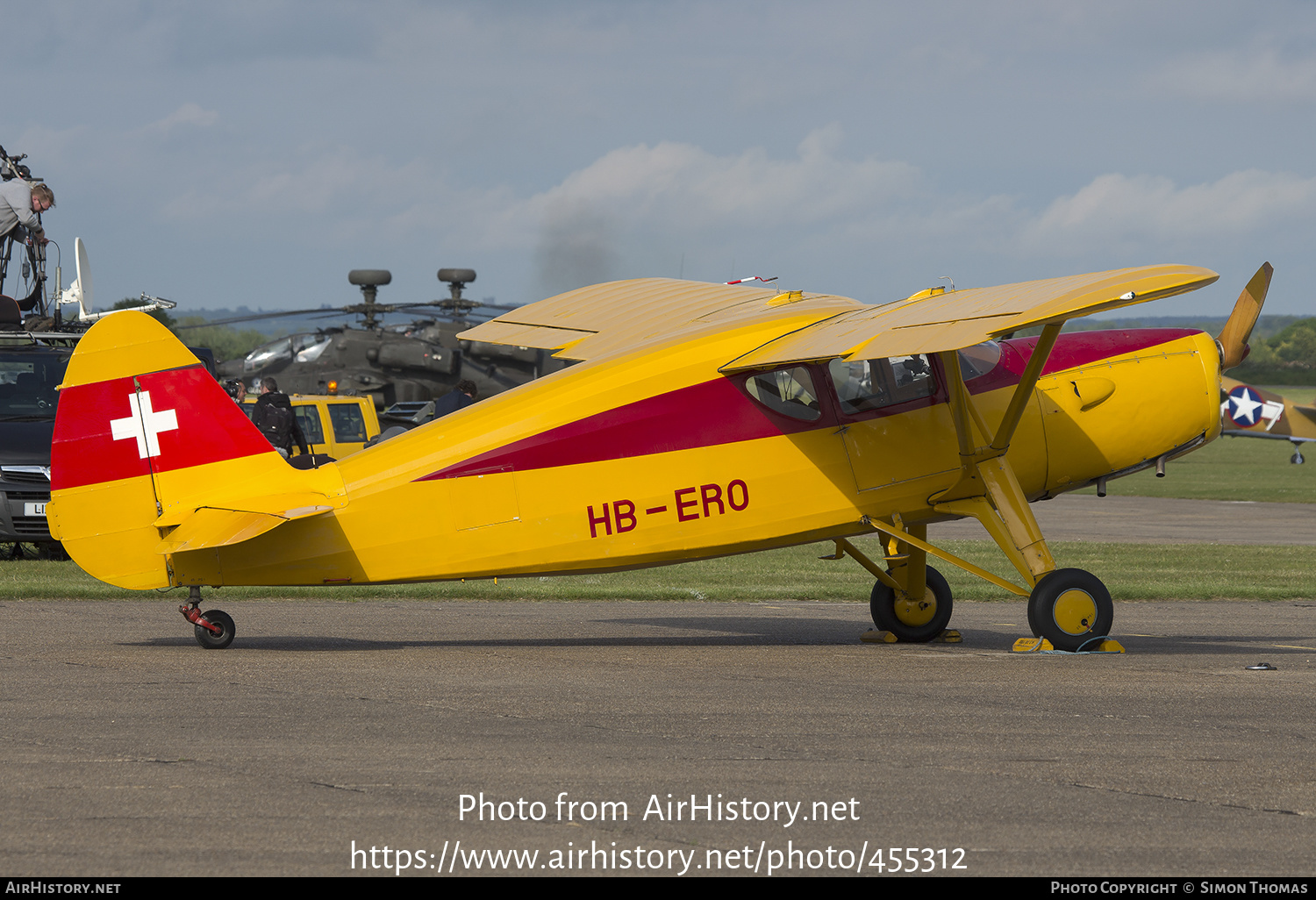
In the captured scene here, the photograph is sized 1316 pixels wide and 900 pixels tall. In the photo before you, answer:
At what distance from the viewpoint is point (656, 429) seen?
31.0 feet

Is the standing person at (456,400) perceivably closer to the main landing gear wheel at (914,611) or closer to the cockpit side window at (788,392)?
the main landing gear wheel at (914,611)

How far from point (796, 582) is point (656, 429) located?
269 inches

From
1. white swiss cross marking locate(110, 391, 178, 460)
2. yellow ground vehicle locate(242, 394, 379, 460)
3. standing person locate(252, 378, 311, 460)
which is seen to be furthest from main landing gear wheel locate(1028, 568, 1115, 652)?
yellow ground vehicle locate(242, 394, 379, 460)

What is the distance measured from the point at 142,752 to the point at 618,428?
4.10 meters

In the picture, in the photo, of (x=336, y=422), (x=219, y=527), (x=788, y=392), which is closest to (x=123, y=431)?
(x=219, y=527)

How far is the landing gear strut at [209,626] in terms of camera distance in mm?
9422

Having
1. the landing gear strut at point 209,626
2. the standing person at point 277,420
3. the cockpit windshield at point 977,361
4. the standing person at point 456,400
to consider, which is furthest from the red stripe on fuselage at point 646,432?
the standing person at point 277,420

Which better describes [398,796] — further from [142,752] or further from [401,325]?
[401,325]

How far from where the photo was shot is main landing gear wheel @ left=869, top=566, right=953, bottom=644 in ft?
35.9

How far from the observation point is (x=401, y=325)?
37156mm

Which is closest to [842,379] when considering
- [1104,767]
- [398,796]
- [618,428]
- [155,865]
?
[618,428]

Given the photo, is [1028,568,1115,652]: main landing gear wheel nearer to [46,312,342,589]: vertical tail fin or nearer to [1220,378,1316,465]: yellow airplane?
[46,312,342,589]: vertical tail fin

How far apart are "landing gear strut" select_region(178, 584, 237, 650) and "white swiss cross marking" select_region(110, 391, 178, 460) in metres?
1.14

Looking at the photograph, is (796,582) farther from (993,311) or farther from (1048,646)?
(993,311)
